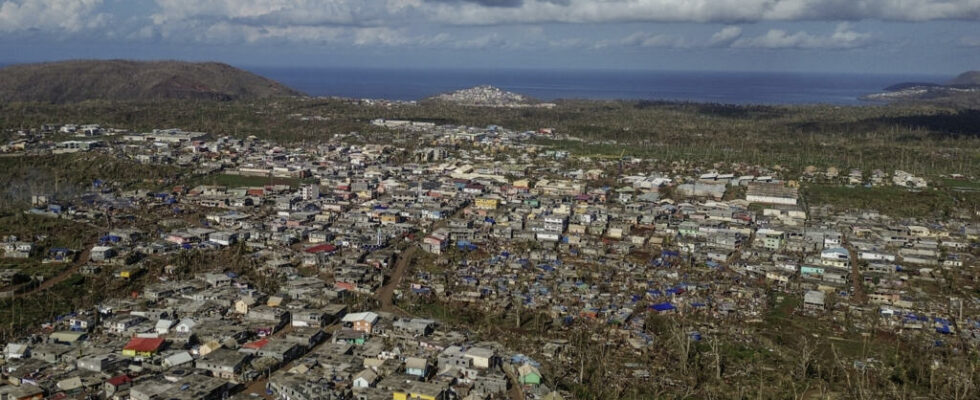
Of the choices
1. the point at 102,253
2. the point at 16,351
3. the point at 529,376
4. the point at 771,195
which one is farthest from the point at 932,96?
the point at 16,351

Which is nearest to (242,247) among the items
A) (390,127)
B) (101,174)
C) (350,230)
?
(350,230)

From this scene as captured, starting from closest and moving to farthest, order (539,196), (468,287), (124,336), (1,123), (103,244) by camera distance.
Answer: (124,336) → (468,287) → (103,244) → (539,196) → (1,123)

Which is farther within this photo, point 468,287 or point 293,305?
point 468,287

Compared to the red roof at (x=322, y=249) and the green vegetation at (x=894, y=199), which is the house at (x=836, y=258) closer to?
the green vegetation at (x=894, y=199)

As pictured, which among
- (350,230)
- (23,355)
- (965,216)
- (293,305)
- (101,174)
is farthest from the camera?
(101,174)

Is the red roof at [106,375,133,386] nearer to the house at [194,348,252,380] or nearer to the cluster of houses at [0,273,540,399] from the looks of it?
the cluster of houses at [0,273,540,399]

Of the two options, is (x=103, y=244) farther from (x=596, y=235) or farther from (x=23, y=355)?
(x=596, y=235)

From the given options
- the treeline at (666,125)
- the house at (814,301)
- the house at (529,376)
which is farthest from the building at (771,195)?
the house at (529,376)
